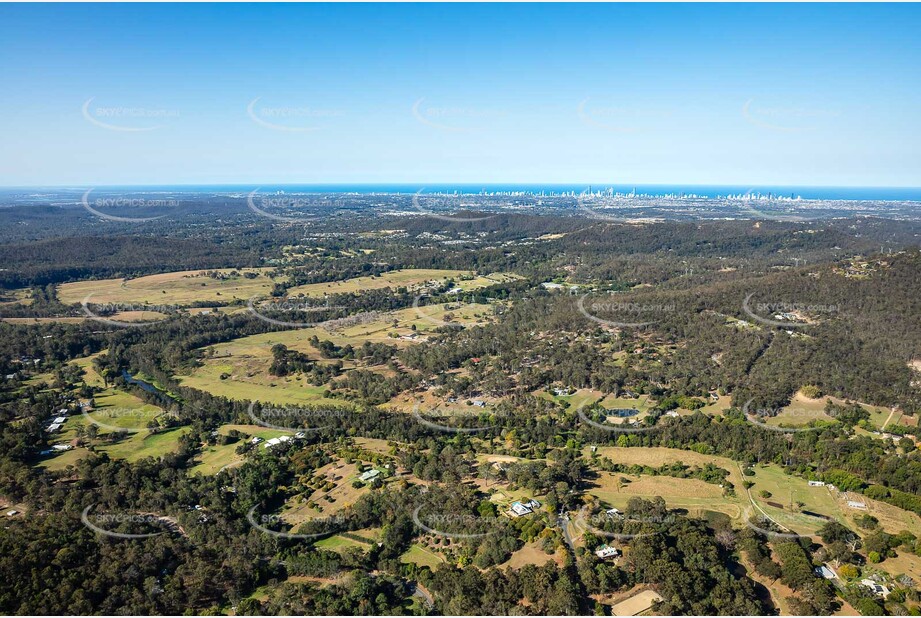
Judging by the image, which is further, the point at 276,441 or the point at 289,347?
the point at 289,347

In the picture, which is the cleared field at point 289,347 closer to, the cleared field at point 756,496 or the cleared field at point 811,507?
the cleared field at point 756,496

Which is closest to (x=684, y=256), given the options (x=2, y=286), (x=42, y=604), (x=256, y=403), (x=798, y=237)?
(x=798, y=237)

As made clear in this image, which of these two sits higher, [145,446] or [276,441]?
[276,441]

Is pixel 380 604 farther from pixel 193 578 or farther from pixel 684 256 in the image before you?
pixel 684 256

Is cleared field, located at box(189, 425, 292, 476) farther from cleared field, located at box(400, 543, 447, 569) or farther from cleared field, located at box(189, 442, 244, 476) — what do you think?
cleared field, located at box(400, 543, 447, 569)

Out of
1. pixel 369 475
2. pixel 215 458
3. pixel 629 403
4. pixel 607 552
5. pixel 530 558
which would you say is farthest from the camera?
→ pixel 629 403

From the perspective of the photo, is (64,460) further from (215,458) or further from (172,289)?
(172,289)

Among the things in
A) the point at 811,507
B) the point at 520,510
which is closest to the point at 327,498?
the point at 520,510
